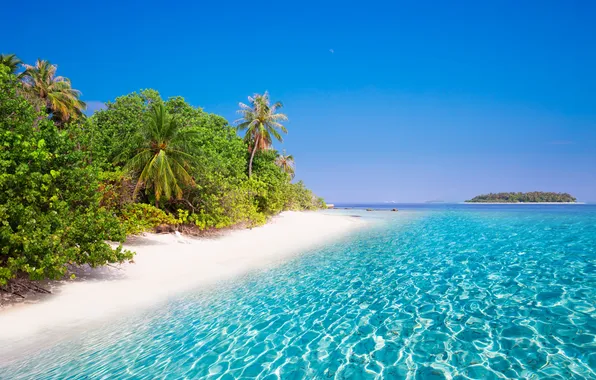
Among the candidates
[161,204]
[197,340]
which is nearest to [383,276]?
[197,340]

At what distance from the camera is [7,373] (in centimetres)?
550

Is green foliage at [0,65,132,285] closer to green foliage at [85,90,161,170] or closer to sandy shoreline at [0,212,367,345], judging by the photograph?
sandy shoreline at [0,212,367,345]

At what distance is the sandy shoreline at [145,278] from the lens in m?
7.72

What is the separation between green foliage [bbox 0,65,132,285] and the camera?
25.6 feet

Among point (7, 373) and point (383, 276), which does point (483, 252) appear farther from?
point (7, 373)

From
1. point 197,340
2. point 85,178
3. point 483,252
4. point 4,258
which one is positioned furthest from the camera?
point 483,252

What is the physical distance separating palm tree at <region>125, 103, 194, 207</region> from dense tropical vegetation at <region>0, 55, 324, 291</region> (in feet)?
0.18

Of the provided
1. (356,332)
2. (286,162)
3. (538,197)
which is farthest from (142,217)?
(538,197)

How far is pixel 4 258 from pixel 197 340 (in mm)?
5823

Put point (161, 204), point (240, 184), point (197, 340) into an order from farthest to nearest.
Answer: point (240, 184)
point (161, 204)
point (197, 340)

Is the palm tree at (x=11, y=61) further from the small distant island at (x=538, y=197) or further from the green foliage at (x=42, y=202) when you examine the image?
the small distant island at (x=538, y=197)

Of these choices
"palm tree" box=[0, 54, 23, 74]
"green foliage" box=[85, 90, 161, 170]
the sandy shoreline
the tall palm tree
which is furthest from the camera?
the tall palm tree

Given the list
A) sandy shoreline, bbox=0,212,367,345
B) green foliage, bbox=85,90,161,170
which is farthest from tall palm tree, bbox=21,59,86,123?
sandy shoreline, bbox=0,212,367,345

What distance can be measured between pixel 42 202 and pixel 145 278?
13.5 ft
